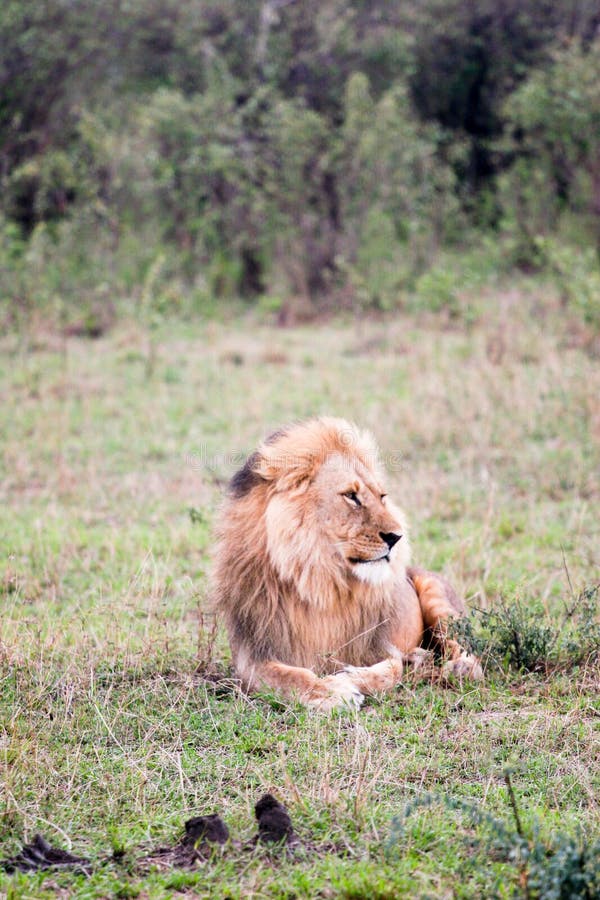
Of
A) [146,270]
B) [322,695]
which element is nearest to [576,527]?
[322,695]

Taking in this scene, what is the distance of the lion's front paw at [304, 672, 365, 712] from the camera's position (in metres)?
3.70

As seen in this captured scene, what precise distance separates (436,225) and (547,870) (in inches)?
580

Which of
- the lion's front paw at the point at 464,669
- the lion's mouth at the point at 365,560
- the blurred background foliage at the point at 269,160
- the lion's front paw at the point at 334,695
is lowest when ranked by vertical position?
the lion's front paw at the point at 464,669

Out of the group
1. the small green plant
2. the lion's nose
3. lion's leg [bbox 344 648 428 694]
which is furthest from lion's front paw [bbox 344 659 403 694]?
the small green plant

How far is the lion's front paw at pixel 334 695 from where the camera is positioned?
3695 mm

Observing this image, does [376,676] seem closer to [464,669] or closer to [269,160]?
[464,669]

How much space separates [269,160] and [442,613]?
13.1 metres

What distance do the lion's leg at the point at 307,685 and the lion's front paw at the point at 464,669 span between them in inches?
18.1

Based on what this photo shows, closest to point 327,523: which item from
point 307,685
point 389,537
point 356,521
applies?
point 356,521

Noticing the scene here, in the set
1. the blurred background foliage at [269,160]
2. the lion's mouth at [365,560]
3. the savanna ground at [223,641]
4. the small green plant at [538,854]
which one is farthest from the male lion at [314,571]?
the blurred background foliage at [269,160]

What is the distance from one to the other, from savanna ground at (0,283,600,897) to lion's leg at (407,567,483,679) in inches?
3.6

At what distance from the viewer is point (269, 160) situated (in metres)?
16.4

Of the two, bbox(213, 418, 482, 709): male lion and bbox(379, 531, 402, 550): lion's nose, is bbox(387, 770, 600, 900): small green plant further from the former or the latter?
bbox(379, 531, 402, 550): lion's nose

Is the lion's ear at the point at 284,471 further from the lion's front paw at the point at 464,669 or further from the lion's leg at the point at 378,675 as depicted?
the lion's front paw at the point at 464,669
